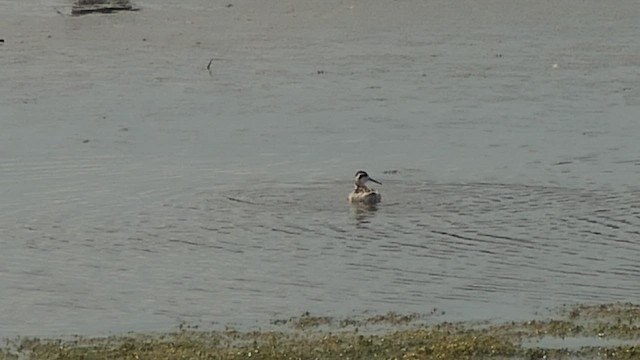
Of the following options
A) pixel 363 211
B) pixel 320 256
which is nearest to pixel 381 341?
pixel 320 256

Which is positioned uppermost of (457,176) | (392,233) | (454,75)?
(454,75)

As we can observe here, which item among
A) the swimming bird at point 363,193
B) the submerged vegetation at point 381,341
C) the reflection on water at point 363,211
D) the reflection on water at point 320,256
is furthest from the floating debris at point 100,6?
the submerged vegetation at point 381,341

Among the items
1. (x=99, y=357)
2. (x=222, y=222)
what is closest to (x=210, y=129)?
(x=222, y=222)

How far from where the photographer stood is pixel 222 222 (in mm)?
19656

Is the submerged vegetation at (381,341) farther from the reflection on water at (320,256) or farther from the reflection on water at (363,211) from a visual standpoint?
the reflection on water at (363,211)

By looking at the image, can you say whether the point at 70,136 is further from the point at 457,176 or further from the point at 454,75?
the point at 454,75

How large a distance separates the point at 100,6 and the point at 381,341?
31.3m

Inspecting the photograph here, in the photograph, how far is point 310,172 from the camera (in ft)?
73.7

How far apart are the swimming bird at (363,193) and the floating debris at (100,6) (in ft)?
71.7

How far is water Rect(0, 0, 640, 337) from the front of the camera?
16.2m

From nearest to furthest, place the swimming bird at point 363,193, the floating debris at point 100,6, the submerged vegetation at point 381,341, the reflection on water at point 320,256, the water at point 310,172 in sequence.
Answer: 1. the submerged vegetation at point 381,341
2. the reflection on water at point 320,256
3. the water at point 310,172
4. the swimming bird at point 363,193
5. the floating debris at point 100,6

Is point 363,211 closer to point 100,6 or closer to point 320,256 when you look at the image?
point 320,256

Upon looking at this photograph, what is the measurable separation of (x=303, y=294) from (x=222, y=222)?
382 cm

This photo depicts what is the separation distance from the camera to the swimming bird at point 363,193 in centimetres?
2008
